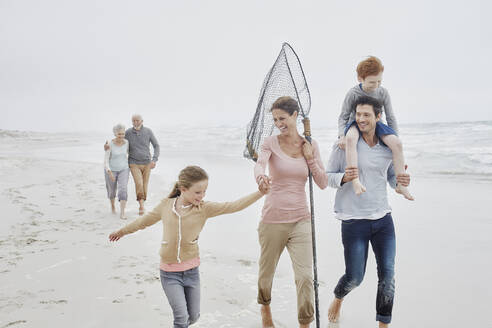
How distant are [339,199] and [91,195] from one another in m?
7.66

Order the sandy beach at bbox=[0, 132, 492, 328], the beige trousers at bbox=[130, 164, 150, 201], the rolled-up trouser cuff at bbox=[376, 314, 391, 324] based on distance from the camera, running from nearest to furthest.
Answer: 1. the rolled-up trouser cuff at bbox=[376, 314, 391, 324]
2. the sandy beach at bbox=[0, 132, 492, 328]
3. the beige trousers at bbox=[130, 164, 150, 201]

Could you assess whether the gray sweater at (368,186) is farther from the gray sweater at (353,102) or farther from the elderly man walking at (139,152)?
the elderly man walking at (139,152)

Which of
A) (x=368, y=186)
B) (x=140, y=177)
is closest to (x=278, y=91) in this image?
(x=368, y=186)

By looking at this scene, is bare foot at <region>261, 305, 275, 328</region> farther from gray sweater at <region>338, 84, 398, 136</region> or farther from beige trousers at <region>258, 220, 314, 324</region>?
gray sweater at <region>338, 84, 398, 136</region>

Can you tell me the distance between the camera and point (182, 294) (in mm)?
2721

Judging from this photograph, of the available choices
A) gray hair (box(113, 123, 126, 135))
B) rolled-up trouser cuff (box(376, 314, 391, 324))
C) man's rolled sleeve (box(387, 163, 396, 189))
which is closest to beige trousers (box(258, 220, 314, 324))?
rolled-up trouser cuff (box(376, 314, 391, 324))

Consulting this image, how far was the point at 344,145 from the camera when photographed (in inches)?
122

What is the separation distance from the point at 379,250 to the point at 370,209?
32cm

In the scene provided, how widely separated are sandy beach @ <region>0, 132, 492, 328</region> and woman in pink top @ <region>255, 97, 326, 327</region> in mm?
687

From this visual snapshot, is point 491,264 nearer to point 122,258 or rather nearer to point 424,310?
point 424,310

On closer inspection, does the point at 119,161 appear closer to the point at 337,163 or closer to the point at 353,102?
the point at 337,163

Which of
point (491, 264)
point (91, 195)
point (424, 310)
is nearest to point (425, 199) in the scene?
point (491, 264)

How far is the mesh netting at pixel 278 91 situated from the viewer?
339cm

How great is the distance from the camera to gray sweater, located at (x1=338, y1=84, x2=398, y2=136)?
3.13m
